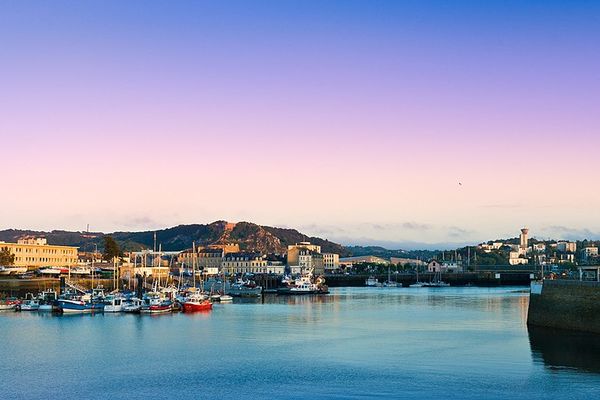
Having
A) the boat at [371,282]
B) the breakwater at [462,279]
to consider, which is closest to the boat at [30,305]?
the breakwater at [462,279]

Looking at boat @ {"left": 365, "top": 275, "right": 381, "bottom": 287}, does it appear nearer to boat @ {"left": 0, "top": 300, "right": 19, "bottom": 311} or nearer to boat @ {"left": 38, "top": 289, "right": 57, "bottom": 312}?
boat @ {"left": 38, "top": 289, "right": 57, "bottom": 312}

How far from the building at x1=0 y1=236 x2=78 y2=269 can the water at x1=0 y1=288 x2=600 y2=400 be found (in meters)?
63.1

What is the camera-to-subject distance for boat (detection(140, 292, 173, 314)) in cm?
7662

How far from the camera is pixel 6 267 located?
111 metres

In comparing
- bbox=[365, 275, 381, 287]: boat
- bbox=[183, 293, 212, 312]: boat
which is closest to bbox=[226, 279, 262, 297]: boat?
bbox=[183, 293, 212, 312]: boat

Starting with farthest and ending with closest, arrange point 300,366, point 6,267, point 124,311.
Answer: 1. point 6,267
2. point 124,311
3. point 300,366

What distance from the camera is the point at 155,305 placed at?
77312mm

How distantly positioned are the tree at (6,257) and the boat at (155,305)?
46363 millimetres

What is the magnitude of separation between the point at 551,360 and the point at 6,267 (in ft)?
287

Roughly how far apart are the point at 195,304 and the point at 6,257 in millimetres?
50988

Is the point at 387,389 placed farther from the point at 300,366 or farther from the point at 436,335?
the point at 436,335

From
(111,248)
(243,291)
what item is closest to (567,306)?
(243,291)

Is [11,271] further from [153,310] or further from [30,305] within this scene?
[153,310]

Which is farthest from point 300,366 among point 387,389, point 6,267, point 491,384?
point 6,267
